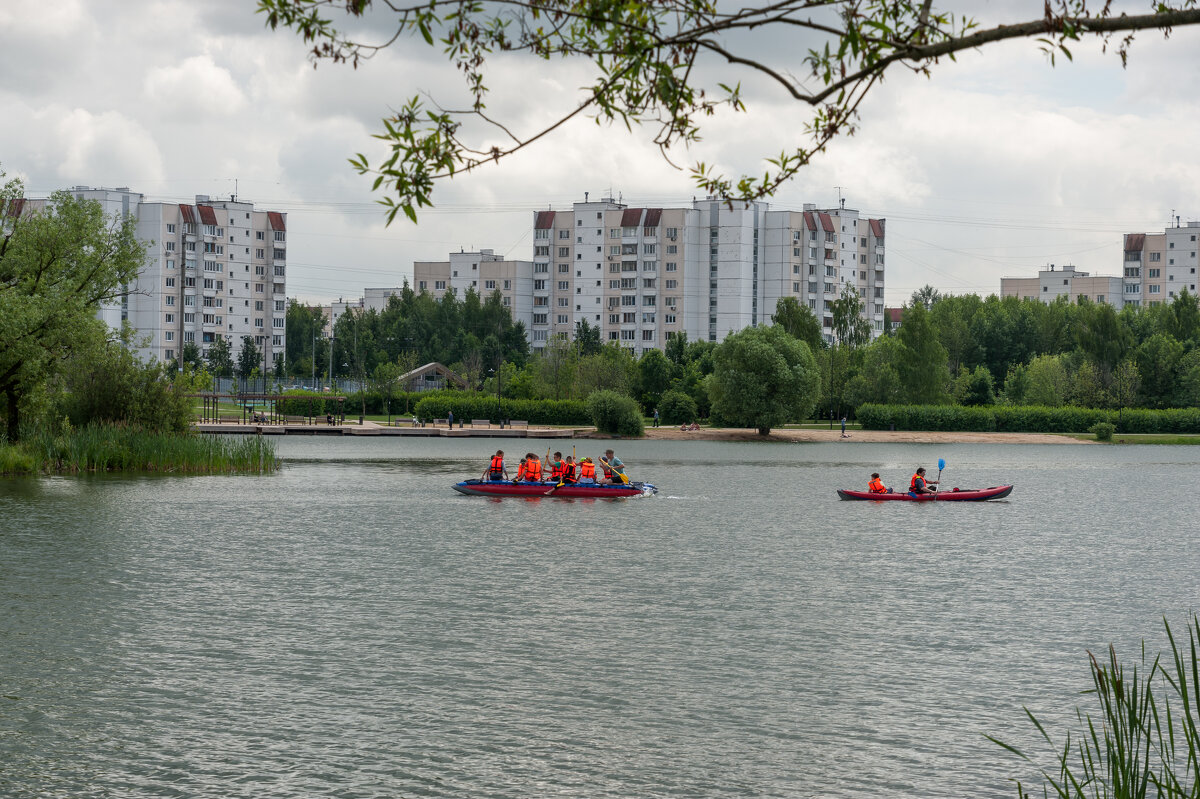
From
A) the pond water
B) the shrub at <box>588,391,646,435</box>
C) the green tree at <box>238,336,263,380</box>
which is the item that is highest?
the green tree at <box>238,336,263,380</box>

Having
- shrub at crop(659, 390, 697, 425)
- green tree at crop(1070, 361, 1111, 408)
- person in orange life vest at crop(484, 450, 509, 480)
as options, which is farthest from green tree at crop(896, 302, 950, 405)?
person in orange life vest at crop(484, 450, 509, 480)

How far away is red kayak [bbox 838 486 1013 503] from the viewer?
49062mm

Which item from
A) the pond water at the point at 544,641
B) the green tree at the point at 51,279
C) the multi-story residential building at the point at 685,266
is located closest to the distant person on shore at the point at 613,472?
the pond water at the point at 544,641

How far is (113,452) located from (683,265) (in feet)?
421

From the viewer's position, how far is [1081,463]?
82.6 meters

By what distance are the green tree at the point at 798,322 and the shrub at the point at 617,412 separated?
2577cm

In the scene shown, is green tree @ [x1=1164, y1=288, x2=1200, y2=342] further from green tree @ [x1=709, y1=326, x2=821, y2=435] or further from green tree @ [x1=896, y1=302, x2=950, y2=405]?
green tree @ [x1=709, y1=326, x2=821, y2=435]

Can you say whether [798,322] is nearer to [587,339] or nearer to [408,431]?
[587,339]

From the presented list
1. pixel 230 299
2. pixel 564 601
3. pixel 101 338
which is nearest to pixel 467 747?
pixel 564 601

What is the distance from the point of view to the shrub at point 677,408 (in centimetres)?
11425

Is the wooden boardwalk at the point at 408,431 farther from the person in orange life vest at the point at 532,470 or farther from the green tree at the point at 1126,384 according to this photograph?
the person in orange life vest at the point at 532,470

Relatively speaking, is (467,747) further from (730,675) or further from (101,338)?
(101,338)

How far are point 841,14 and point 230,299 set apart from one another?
182 meters

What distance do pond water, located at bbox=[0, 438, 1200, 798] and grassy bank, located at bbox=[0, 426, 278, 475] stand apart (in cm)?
321
